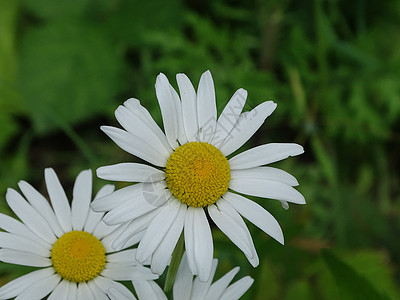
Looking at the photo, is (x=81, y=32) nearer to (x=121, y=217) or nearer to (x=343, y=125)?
(x=343, y=125)

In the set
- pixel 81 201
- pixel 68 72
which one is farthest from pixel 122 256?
pixel 68 72

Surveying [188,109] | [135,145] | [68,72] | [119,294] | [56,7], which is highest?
[56,7]

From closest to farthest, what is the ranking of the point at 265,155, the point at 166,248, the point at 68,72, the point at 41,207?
the point at 166,248
the point at 265,155
the point at 41,207
the point at 68,72

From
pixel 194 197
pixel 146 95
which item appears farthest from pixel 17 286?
pixel 146 95

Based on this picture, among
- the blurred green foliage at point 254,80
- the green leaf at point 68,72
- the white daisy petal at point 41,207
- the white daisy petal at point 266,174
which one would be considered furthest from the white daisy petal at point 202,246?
the green leaf at point 68,72

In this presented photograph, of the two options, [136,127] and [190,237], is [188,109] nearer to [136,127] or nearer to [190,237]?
[136,127]

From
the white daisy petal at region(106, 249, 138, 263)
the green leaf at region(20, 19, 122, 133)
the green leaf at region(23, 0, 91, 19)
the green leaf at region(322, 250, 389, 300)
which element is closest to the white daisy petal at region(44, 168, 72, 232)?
the white daisy petal at region(106, 249, 138, 263)

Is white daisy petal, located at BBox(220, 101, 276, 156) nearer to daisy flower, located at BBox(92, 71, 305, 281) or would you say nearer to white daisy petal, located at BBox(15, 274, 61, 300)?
daisy flower, located at BBox(92, 71, 305, 281)

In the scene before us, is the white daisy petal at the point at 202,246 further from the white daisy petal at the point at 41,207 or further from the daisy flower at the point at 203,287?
the white daisy petal at the point at 41,207
